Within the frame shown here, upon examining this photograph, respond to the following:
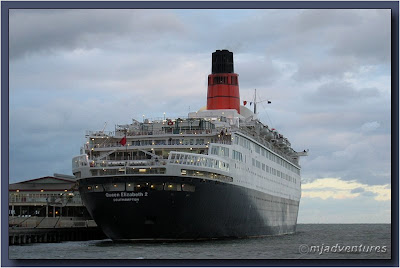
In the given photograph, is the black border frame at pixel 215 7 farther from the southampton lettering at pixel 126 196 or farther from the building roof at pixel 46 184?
the building roof at pixel 46 184

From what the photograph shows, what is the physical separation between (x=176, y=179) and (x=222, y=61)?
25.5 meters

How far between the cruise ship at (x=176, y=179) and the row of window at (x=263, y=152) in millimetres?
100

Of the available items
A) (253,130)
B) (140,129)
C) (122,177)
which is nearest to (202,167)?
(122,177)

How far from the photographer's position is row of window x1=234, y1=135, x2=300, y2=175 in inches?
2183

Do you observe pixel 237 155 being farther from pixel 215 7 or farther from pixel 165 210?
pixel 215 7

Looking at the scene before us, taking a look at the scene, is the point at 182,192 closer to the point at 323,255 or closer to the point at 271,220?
the point at 323,255

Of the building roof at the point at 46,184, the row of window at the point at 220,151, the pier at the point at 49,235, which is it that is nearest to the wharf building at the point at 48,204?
the building roof at the point at 46,184

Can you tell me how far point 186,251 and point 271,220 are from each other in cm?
2530

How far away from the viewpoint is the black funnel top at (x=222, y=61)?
6960cm

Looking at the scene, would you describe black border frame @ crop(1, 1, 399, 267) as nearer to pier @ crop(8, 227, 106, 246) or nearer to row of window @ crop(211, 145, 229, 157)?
row of window @ crop(211, 145, 229, 157)

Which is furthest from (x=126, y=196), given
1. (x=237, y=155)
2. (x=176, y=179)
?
(x=237, y=155)

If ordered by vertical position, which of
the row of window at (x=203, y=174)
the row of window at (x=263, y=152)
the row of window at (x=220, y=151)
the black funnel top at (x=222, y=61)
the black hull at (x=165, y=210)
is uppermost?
the black funnel top at (x=222, y=61)

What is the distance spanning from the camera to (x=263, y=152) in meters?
63.8

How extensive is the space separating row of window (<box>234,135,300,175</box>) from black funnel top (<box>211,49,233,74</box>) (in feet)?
30.9
